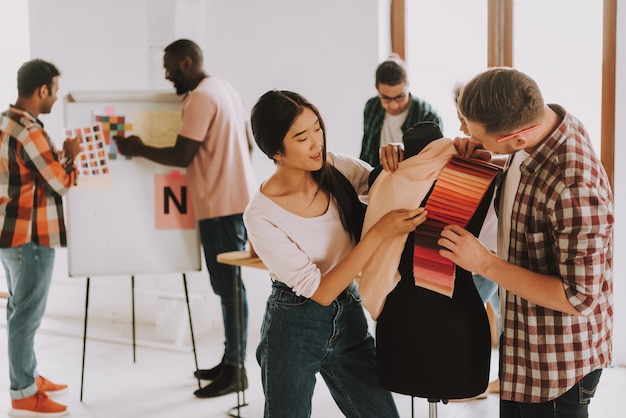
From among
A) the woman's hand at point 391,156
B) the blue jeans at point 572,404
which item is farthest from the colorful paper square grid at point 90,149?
the blue jeans at point 572,404

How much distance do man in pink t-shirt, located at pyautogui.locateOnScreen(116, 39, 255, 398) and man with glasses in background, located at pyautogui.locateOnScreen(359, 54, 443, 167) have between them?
2.04ft

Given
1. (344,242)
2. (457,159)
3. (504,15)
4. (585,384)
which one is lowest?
(585,384)

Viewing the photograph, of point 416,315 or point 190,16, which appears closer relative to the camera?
point 416,315

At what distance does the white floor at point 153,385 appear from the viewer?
3.20 meters

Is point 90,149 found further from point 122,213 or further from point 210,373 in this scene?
point 210,373

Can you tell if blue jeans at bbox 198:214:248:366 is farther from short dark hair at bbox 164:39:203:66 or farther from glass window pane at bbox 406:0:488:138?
glass window pane at bbox 406:0:488:138

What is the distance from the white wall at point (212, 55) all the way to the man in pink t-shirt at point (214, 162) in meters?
0.75

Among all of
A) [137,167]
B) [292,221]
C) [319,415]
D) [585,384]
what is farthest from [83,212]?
[585,384]

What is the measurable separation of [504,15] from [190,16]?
→ 1803 mm

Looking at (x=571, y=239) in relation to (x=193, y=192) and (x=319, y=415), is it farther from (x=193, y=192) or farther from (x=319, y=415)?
(x=193, y=192)

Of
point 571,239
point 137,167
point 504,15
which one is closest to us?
point 571,239

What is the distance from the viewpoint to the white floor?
10.5 feet

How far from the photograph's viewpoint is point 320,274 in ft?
5.65

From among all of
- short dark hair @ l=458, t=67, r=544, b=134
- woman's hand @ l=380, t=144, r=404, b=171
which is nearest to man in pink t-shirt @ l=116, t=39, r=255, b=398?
woman's hand @ l=380, t=144, r=404, b=171
